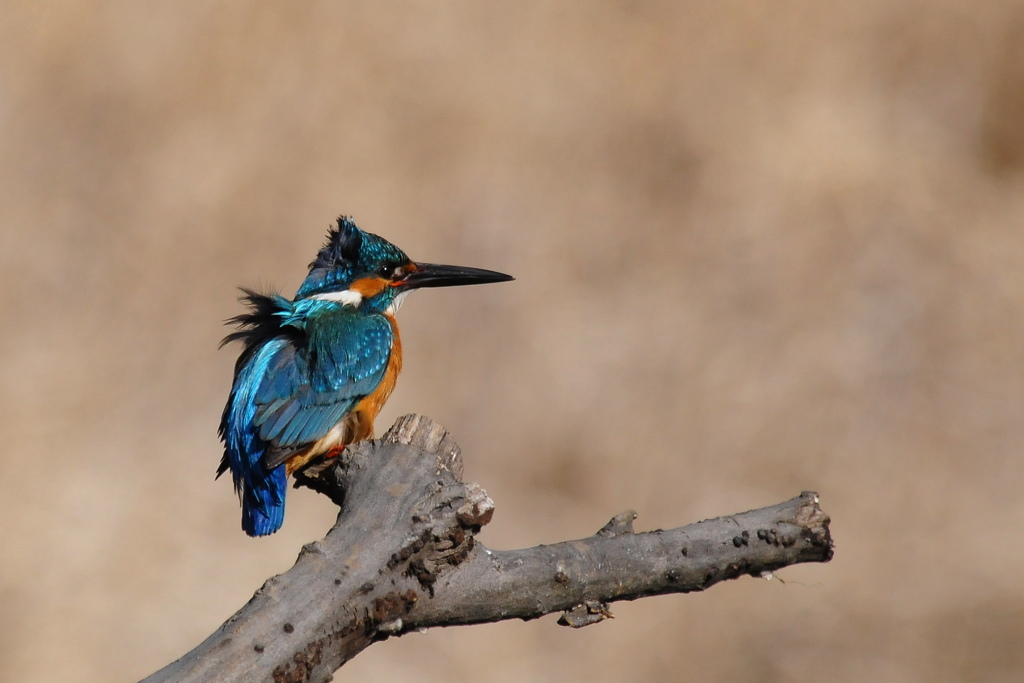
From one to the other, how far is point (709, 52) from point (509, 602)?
4634 millimetres

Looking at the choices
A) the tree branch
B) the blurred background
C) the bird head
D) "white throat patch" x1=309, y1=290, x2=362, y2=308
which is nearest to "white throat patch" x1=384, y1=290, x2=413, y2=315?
the bird head

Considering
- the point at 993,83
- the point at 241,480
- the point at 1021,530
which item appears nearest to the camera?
the point at 241,480

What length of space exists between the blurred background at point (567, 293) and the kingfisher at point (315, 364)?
2155 millimetres

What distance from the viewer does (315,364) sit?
2.79m

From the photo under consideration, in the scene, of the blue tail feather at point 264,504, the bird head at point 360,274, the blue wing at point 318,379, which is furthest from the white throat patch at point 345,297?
the blue tail feather at point 264,504

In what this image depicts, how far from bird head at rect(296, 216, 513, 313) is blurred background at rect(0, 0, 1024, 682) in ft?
6.90

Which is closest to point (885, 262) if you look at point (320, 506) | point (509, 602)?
point (320, 506)

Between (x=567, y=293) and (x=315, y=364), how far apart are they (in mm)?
2960

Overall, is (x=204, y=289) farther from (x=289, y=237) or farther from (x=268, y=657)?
(x=268, y=657)

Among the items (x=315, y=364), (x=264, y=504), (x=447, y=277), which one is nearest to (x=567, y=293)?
(x=447, y=277)

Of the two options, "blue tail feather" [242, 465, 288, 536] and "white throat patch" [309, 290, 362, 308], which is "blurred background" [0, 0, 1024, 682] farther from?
"blue tail feather" [242, 465, 288, 536]

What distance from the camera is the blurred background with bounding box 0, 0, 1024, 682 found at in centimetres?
482

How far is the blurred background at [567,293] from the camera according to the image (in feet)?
15.8

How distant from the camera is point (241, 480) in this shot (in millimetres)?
2664
